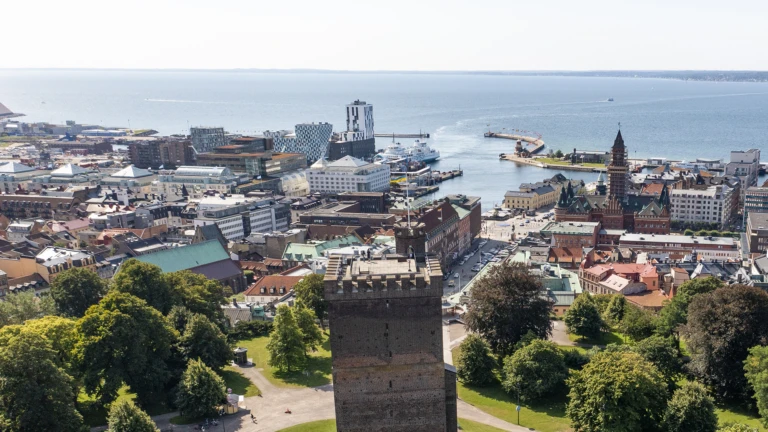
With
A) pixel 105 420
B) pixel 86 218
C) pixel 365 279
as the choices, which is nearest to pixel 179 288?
pixel 105 420

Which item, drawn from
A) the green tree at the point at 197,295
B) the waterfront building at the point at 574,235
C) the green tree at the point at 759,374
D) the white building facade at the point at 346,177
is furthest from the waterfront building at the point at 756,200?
the green tree at the point at 197,295

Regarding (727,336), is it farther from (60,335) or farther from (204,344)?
(60,335)

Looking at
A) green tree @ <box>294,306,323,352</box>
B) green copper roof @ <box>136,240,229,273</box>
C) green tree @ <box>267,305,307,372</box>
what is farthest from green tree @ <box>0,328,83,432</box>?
green copper roof @ <box>136,240,229,273</box>

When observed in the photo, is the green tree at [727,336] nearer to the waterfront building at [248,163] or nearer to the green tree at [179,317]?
the green tree at [179,317]

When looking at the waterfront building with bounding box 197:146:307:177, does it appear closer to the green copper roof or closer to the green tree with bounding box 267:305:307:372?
the green copper roof

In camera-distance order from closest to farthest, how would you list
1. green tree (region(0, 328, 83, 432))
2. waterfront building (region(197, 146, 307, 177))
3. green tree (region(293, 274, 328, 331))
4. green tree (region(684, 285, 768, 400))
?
1. green tree (region(0, 328, 83, 432))
2. green tree (region(684, 285, 768, 400))
3. green tree (region(293, 274, 328, 331))
4. waterfront building (region(197, 146, 307, 177))
